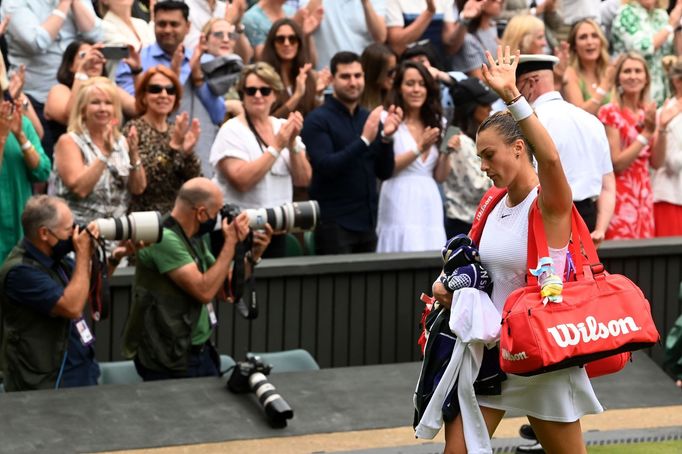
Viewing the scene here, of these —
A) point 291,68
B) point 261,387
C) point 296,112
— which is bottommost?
point 261,387

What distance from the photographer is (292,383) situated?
8.18 meters

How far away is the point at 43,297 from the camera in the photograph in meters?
7.67

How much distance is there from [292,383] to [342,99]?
7.87 ft

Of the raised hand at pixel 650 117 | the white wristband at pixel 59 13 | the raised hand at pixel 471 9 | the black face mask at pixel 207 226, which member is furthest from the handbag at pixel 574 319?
the raised hand at pixel 471 9

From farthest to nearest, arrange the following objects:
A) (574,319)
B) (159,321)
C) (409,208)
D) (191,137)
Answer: (409,208) < (191,137) < (159,321) < (574,319)

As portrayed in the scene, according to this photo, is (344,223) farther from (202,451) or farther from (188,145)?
(202,451)

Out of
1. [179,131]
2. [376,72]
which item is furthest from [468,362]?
[376,72]

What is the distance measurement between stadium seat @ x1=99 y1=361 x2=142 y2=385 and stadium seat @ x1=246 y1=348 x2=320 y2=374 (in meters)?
0.77

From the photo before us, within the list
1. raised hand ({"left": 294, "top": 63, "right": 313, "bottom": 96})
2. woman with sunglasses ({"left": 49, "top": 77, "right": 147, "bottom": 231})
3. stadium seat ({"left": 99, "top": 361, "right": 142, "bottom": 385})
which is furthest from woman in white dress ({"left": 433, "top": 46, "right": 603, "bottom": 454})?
raised hand ({"left": 294, "top": 63, "right": 313, "bottom": 96})

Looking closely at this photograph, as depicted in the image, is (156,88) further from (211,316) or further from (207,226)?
(211,316)

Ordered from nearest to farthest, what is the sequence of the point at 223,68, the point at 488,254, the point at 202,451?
the point at 488,254, the point at 202,451, the point at 223,68

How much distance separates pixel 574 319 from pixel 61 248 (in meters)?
3.50

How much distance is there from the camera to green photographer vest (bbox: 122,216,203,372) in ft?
26.4

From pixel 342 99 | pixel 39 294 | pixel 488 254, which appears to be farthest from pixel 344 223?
pixel 488 254
